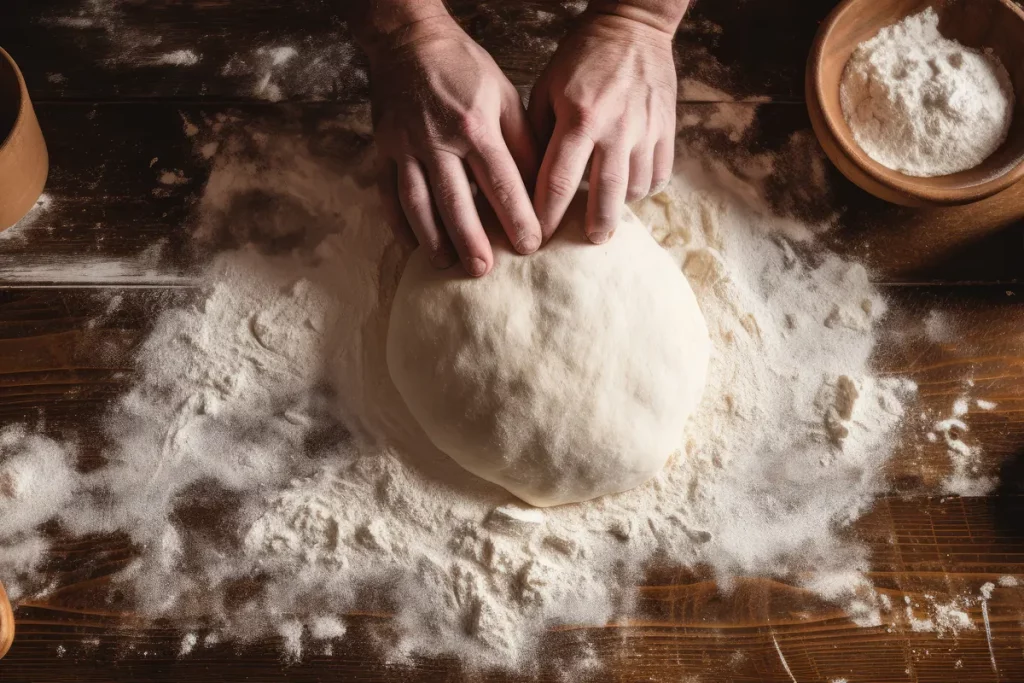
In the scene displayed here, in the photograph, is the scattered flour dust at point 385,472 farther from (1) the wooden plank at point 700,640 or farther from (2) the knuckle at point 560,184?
(2) the knuckle at point 560,184

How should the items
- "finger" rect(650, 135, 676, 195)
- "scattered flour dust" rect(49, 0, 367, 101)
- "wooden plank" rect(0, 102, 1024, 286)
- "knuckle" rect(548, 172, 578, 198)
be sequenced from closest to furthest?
"knuckle" rect(548, 172, 578, 198) → "finger" rect(650, 135, 676, 195) → "wooden plank" rect(0, 102, 1024, 286) → "scattered flour dust" rect(49, 0, 367, 101)

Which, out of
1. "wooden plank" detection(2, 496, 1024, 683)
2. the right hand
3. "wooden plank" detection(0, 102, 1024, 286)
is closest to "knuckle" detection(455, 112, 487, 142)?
the right hand

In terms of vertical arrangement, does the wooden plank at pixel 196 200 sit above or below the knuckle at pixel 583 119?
below

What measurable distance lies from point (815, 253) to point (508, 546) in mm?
698

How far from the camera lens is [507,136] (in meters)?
1.10

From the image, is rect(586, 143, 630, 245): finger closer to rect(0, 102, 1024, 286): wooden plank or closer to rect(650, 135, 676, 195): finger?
rect(650, 135, 676, 195): finger

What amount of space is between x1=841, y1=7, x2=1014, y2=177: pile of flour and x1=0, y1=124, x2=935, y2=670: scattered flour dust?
0.20 meters

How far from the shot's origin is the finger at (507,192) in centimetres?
103

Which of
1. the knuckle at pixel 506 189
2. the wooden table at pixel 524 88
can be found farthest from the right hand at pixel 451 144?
the wooden table at pixel 524 88

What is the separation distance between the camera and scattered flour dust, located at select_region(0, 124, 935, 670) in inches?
43.6

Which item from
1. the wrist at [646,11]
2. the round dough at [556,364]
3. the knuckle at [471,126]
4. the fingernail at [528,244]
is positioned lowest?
the round dough at [556,364]

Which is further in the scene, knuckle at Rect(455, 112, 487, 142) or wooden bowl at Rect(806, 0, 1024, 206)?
wooden bowl at Rect(806, 0, 1024, 206)

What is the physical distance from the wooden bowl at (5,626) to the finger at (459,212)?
2.55 ft

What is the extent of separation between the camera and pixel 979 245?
4.31 ft
